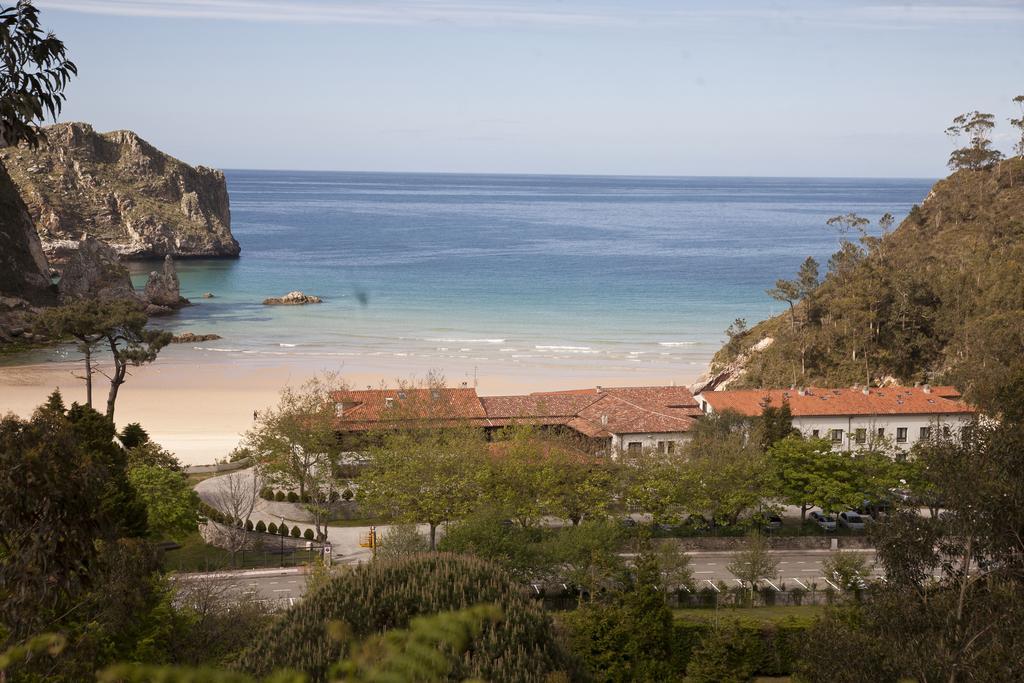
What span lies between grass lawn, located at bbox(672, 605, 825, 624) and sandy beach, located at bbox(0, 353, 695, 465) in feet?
85.2

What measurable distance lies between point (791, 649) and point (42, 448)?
67.9ft

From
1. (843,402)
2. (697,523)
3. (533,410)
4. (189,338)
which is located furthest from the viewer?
(189,338)

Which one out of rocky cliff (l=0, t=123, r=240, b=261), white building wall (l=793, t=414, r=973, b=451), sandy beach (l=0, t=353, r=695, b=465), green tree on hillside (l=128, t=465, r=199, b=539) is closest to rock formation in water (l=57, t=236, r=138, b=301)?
sandy beach (l=0, t=353, r=695, b=465)

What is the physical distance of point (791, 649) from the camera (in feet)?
84.9

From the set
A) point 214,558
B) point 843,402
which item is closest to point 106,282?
point 214,558

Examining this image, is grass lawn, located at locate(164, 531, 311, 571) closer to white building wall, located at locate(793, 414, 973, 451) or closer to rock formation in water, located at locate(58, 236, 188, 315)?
white building wall, located at locate(793, 414, 973, 451)

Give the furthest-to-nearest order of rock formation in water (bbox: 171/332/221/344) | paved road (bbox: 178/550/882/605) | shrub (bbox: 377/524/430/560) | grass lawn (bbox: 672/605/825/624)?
1. rock formation in water (bbox: 171/332/221/344)
2. shrub (bbox: 377/524/430/560)
3. paved road (bbox: 178/550/882/605)
4. grass lawn (bbox: 672/605/825/624)

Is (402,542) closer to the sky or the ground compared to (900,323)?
closer to the ground

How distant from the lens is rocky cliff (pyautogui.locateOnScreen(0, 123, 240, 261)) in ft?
410

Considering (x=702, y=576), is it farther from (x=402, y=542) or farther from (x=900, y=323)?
(x=900, y=323)

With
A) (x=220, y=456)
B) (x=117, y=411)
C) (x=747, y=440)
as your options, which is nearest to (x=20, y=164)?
(x=117, y=411)

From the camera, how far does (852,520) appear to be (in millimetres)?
38344

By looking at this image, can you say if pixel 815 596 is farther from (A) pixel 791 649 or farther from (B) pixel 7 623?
(B) pixel 7 623

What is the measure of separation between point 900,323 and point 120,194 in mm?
110816
